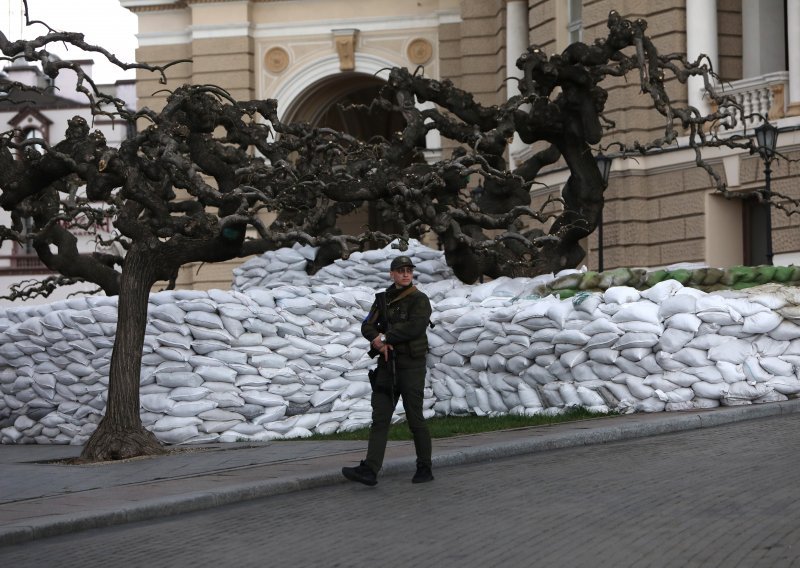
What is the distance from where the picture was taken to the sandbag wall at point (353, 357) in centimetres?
1503

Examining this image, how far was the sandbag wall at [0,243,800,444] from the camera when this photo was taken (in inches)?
592

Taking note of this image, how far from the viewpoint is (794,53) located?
2497cm

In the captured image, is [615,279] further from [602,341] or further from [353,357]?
[353,357]

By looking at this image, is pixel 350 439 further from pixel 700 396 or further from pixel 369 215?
pixel 369 215

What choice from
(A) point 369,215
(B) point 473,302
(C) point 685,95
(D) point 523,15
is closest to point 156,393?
(B) point 473,302

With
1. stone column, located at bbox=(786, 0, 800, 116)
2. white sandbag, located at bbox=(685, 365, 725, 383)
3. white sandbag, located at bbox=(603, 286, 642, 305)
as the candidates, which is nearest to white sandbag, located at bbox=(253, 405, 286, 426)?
white sandbag, located at bbox=(603, 286, 642, 305)

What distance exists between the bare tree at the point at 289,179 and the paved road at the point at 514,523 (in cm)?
377

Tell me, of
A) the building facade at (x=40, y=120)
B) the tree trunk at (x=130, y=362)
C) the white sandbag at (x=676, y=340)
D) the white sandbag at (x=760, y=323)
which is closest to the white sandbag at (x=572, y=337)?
the white sandbag at (x=676, y=340)

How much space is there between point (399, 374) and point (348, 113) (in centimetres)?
3359

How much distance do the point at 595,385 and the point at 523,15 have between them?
18.9m

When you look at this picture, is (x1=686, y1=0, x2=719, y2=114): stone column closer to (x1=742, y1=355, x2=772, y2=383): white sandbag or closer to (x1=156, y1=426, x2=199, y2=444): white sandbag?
(x1=742, y1=355, x2=772, y2=383): white sandbag

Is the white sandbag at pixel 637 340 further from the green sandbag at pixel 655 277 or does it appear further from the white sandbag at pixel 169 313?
the white sandbag at pixel 169 313

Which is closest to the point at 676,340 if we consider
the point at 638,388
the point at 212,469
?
the point at 638,388

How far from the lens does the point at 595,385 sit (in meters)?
15.3
